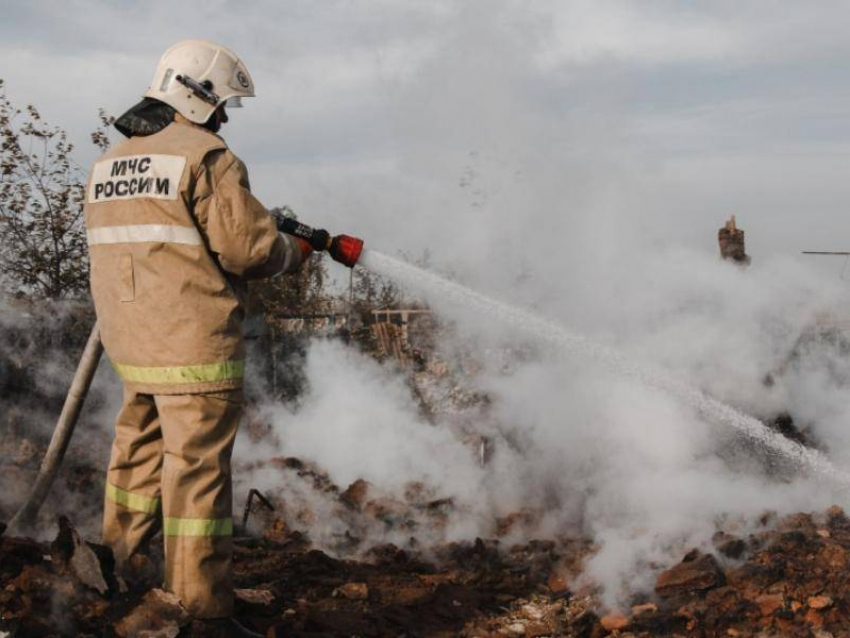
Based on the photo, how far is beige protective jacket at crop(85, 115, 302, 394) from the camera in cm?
329

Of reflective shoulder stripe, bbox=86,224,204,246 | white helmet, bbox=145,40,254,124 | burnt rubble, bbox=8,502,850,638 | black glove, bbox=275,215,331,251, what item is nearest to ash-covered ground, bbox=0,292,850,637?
burnt rubble, bbox=8,502,850,638

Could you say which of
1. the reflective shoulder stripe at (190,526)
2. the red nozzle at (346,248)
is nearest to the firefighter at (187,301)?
the reflective shoulder stripe at (190,526)

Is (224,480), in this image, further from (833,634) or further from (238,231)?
(833,634)

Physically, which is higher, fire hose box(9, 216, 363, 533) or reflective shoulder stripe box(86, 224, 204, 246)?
reflective shoulder stripe box(86, 224, 204, 246)

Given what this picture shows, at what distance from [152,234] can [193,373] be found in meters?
0.53

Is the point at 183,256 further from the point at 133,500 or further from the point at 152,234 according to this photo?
the point at 133,500

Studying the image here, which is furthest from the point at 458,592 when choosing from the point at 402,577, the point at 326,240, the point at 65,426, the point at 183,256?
the point at 183,256

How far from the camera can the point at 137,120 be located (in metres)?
3.52

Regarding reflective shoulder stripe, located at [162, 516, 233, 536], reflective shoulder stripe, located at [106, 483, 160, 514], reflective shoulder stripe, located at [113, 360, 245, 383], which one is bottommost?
reflective shoulder stripe, located at [162, 516, 233, 536]

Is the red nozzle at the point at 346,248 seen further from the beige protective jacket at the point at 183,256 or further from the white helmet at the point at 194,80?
the white helmet at the point at 194,80

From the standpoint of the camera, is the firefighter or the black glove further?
the black glove

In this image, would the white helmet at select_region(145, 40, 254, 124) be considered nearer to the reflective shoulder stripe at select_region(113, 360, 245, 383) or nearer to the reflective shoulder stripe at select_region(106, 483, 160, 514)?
the reflective shoulder stripe at select_region(113, 360, 245, 383)

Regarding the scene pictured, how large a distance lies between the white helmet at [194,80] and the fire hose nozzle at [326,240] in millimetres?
539

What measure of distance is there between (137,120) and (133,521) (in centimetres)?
156
